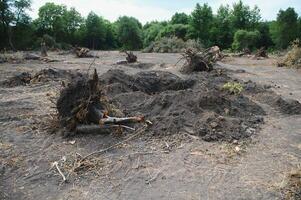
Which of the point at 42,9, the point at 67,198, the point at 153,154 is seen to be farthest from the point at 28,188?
the point at 42,9

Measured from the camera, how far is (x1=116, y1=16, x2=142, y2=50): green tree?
4391 centimetres

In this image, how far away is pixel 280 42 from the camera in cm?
3738

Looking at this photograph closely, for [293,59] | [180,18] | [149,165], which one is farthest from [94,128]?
[180,18]

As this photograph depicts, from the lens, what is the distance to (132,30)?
44.4m

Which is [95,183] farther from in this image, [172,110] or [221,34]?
[221,34]

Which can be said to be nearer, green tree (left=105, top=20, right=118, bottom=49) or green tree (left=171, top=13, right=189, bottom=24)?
green tree (left=105, top=20, right=118, bottom=49)

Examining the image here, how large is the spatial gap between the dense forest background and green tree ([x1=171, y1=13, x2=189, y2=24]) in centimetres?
448

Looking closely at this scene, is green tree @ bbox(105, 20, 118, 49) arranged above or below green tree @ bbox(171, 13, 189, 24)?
below

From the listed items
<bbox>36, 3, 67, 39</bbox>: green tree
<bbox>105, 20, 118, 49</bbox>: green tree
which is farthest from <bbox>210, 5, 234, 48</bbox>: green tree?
<bbox>36, 3, 67, 39</bbox>: green tree

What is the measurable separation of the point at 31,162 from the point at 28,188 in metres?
0.77

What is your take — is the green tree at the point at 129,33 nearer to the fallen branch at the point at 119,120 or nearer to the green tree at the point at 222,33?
the green tree at the point at 222,33

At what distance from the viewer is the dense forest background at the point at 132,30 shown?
3694cm

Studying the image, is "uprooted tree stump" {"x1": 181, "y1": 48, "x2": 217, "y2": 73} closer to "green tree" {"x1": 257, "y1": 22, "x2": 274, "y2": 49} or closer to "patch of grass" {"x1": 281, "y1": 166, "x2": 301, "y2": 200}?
"patch of grass" {"x1": 281, "y1": 166, "x2": 301, "y2": 200}

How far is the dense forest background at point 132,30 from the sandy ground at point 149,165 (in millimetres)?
29405
